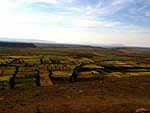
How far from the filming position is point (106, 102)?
19844mm

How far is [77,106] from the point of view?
719 inches

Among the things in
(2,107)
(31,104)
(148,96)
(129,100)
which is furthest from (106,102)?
(2,107)

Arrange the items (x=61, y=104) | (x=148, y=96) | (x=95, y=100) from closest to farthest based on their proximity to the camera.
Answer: (x=61, y=104)
(x=95, y=100)
(x=148, y=96)

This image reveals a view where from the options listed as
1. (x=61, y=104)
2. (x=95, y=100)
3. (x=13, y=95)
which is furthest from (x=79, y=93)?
(x=13, y=95)

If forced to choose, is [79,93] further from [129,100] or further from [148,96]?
[148,96]

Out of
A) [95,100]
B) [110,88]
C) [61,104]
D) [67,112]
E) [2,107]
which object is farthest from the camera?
[110,88]

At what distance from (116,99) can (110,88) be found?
17.4ft

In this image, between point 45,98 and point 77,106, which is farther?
point 45,98

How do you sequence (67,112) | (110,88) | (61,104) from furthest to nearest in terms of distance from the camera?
(110,88), (61,104), (67,112)

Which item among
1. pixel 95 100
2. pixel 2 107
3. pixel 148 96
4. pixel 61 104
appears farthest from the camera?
pixel 148 96

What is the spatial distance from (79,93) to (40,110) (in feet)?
24.5

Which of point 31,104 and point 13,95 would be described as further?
point 13,95

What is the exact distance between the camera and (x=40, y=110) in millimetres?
17047

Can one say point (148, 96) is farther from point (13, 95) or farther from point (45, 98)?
point (13, 95)
